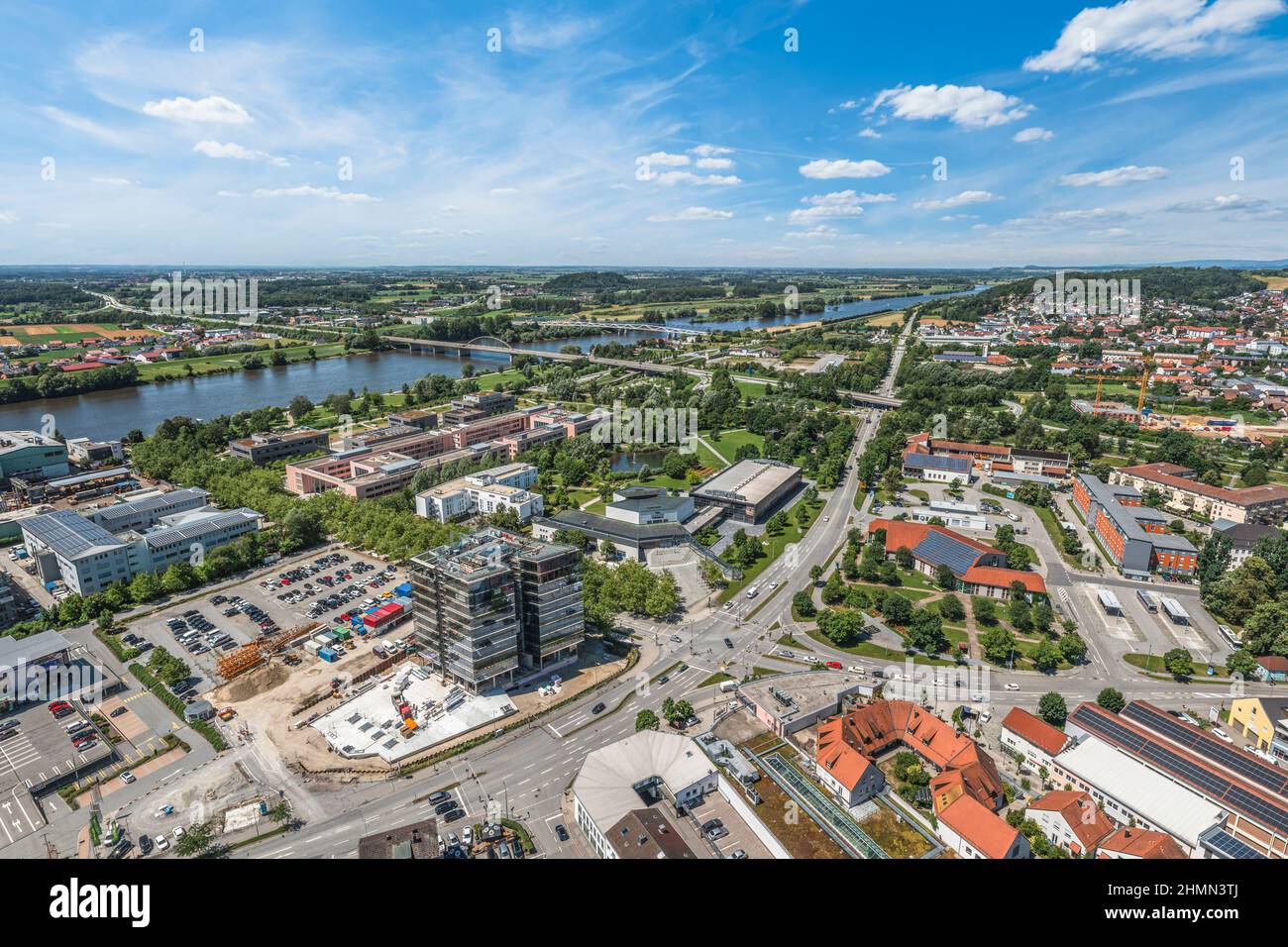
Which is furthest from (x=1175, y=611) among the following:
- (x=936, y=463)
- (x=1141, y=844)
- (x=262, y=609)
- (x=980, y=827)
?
(x=262, y=609)

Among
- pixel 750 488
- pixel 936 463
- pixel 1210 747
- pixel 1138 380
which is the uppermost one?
pixel 1138 380

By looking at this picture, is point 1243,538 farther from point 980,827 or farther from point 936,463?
point 980,827

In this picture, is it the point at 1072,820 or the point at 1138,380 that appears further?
the point at 1138,380

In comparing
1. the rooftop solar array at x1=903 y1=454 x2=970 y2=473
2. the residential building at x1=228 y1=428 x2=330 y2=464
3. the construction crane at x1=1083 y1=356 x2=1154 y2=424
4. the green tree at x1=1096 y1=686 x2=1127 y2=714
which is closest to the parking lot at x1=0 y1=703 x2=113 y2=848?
the residential building at x1=228 y1=428 x2=330 y2=464

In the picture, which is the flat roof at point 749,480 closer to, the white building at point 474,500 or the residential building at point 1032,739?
the white building at point 474,500

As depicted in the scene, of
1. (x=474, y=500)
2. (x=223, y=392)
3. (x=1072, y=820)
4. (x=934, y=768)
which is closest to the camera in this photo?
(x=1072, y=820)

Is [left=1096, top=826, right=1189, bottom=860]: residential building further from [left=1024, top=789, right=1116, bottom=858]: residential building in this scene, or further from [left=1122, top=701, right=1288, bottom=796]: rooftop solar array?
[left=1122, top=701, right=1288, bottom=796]: rooftop solar array
